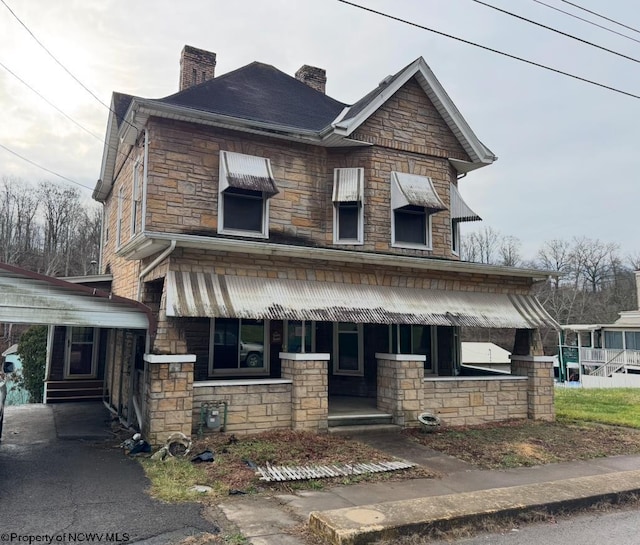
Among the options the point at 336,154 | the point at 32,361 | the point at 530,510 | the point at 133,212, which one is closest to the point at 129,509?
the point at 530,510

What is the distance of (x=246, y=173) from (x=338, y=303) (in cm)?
372

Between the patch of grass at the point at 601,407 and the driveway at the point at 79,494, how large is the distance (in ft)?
34.1

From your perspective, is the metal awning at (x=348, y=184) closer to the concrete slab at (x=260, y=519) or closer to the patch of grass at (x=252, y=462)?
the patch of grass at (x=252, y=462)

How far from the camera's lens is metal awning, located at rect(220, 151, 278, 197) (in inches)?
438

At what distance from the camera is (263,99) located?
44.3ft

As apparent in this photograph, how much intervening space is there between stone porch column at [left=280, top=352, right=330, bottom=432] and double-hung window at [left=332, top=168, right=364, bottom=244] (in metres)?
3.71

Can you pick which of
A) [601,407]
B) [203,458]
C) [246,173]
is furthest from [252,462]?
[601,407]

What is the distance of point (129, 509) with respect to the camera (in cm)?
578

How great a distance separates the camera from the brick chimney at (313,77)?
55.6 feet

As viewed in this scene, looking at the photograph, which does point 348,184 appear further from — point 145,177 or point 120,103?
point 120,103

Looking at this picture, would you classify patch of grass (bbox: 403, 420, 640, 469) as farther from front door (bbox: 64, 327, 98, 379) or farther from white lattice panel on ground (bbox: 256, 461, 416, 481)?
front door (bbox: 64, 327, 98, 379)

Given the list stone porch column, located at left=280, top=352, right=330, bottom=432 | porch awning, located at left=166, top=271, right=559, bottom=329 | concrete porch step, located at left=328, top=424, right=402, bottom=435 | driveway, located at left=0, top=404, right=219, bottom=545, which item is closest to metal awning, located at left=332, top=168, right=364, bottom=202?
porch awning, located at left=166, top=271, right=559, bottom=329

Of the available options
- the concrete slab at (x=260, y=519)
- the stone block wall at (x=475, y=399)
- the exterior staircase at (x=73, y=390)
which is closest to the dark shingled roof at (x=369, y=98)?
the stone block wall at (x=475, y=399)

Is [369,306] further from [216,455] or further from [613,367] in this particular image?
[613,367]
